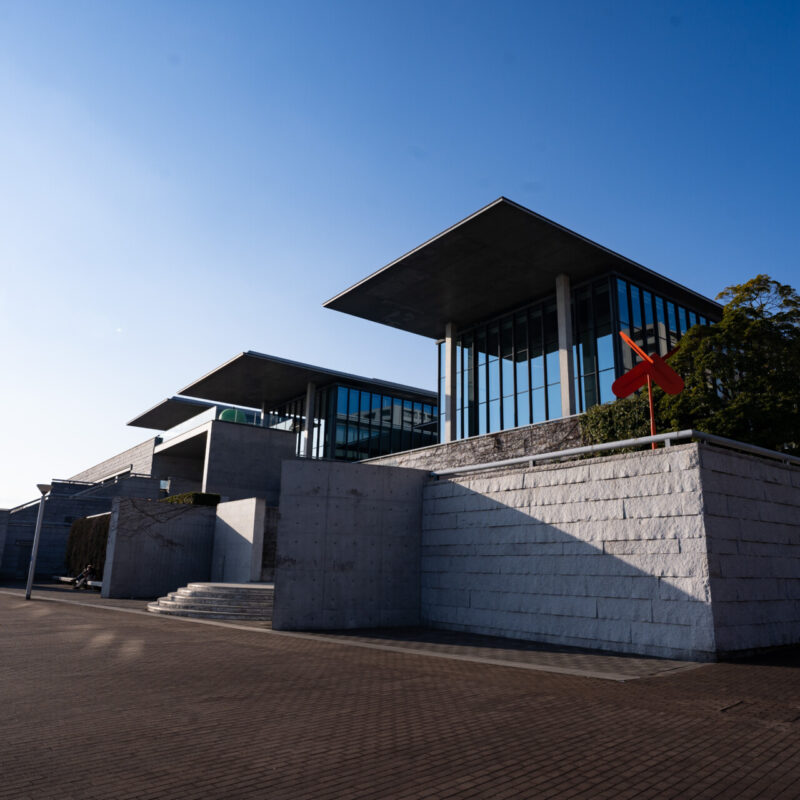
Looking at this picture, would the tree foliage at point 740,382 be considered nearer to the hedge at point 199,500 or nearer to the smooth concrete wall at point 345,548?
the smooth concrete wall at point 345,548

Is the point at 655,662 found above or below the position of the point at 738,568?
below

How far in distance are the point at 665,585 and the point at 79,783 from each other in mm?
9345

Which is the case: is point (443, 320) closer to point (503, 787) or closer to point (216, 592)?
point (216, 592)

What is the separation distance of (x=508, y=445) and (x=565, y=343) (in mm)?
7467

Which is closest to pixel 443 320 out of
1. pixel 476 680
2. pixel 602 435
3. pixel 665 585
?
pixel 602 435

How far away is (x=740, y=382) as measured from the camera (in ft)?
66.8

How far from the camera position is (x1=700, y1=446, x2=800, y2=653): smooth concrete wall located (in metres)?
10.7

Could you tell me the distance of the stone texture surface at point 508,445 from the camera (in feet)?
78.1

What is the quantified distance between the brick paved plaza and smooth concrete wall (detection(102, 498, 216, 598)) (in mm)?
15965

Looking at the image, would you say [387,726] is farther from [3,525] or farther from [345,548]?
[3,525]

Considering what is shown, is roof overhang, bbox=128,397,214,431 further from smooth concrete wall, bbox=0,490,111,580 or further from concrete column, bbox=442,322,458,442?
concrete column, bbox=442,322,458,442

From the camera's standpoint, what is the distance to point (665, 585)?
1105 cm

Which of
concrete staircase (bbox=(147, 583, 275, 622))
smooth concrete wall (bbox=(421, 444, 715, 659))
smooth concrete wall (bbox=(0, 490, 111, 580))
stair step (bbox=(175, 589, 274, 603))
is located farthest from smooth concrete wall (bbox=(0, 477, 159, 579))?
smooth concrete wall (bbox=(421, 444, 715, 659))

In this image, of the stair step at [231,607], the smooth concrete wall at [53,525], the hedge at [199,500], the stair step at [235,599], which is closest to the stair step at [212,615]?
the stair step at [231,607]
